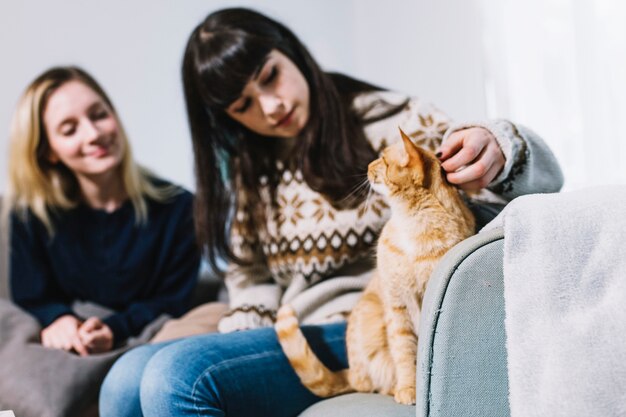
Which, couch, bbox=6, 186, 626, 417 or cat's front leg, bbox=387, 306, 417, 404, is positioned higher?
couch, bbox=6, 186, 626, 417

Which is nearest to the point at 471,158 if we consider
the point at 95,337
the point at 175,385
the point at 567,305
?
the point at 567,305

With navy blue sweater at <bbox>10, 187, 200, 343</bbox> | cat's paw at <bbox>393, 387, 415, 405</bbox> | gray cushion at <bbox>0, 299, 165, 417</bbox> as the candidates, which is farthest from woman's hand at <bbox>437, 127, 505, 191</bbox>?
navy blue sweater at <bbox>10, 187, 200, 343</bbox>

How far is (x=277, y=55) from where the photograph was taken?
125 cm

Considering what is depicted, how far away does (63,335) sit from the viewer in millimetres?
1402

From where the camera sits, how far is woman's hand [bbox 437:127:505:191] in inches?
34.5

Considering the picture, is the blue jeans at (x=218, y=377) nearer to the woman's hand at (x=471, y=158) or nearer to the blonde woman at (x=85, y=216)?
the woman's hand at (x=471, y=158)

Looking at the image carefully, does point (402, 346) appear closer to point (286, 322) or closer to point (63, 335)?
point (286, 322)

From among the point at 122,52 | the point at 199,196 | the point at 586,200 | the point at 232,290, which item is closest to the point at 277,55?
the point at 199,196

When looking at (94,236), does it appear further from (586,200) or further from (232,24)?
(586,200)

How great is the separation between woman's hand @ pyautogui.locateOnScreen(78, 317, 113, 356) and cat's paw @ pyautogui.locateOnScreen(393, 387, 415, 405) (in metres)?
0.79

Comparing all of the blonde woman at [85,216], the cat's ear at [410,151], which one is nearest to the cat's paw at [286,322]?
the cat's ear at [410,151]

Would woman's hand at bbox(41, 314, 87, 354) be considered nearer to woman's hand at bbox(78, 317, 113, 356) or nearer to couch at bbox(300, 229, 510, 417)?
woman's hand at bbox(78, 317, 113, 356)

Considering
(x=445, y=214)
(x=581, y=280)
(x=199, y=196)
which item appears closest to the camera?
(x=581, y=280)

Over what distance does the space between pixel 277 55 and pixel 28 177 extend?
0.82 metres
